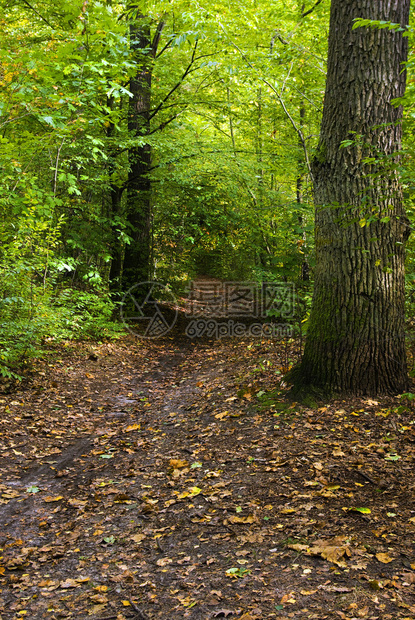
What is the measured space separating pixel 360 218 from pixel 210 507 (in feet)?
10.8

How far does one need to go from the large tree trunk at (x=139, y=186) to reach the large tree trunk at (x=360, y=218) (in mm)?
6839

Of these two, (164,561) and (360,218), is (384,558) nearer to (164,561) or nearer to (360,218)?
(164,561)

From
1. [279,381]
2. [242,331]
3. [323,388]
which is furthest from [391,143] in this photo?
[242,331]

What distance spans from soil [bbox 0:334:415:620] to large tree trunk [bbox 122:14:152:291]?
6.12m

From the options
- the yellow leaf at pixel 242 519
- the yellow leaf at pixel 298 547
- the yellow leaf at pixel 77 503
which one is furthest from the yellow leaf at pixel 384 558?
the yellow leaf at pixel 77 503

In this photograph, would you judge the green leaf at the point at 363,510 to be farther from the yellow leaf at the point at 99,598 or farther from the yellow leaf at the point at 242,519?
the yellow leaf at the point at 99,598

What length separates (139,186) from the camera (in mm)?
11953

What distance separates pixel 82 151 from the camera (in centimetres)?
885

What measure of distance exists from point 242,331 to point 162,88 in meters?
6.89

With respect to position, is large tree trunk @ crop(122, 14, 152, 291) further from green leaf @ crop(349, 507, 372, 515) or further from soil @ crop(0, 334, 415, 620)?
green leaf @ crop(349, 507, 372, 515)

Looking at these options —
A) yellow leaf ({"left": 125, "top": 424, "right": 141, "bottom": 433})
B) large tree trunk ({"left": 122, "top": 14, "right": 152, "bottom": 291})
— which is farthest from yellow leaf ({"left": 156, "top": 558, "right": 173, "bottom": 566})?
large tree trunk ({"left": 122, "top": 14, "right": 152, "bottom": 291})

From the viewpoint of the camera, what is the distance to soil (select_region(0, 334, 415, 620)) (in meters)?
2.62

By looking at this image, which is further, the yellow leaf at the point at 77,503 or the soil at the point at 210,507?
the yellow leaf at the point at 77,503

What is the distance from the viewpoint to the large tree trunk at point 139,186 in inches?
446
